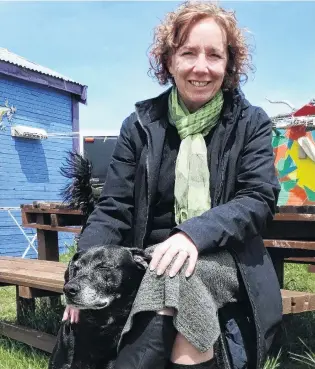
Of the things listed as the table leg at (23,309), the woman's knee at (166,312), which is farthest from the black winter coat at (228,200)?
the table leg at (23,309)

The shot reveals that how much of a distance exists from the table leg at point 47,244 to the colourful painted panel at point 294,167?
343 centimetres

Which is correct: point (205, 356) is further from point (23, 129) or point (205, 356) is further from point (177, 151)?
point (23, 129)

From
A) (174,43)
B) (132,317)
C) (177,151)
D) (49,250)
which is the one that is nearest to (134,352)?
(132,317)

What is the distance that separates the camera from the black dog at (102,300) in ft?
6.00

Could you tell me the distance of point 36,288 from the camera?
10.9 feet

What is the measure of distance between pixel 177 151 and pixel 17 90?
8652mm

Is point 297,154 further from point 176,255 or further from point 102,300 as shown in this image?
point 176,255

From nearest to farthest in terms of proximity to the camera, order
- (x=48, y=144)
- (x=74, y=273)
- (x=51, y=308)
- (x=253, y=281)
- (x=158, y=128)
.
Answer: (x=253, y=281)
(x=74, y=273)
(x=158, y=128)
(x=51, y=308)
(x=48, y=144)

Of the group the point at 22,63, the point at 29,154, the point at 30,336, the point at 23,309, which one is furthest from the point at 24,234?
the point at 30,336

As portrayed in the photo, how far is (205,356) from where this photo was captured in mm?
1572

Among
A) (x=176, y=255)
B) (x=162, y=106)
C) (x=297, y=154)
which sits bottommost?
(x=176, y=255)

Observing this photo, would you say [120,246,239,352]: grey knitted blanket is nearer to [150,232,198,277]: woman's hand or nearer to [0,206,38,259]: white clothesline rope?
[150,232,198,277]: woman's hand

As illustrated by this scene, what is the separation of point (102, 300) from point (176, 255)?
1.33 feet

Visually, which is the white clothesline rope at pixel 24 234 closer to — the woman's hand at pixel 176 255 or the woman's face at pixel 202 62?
the woman's face at pixel 202 62
